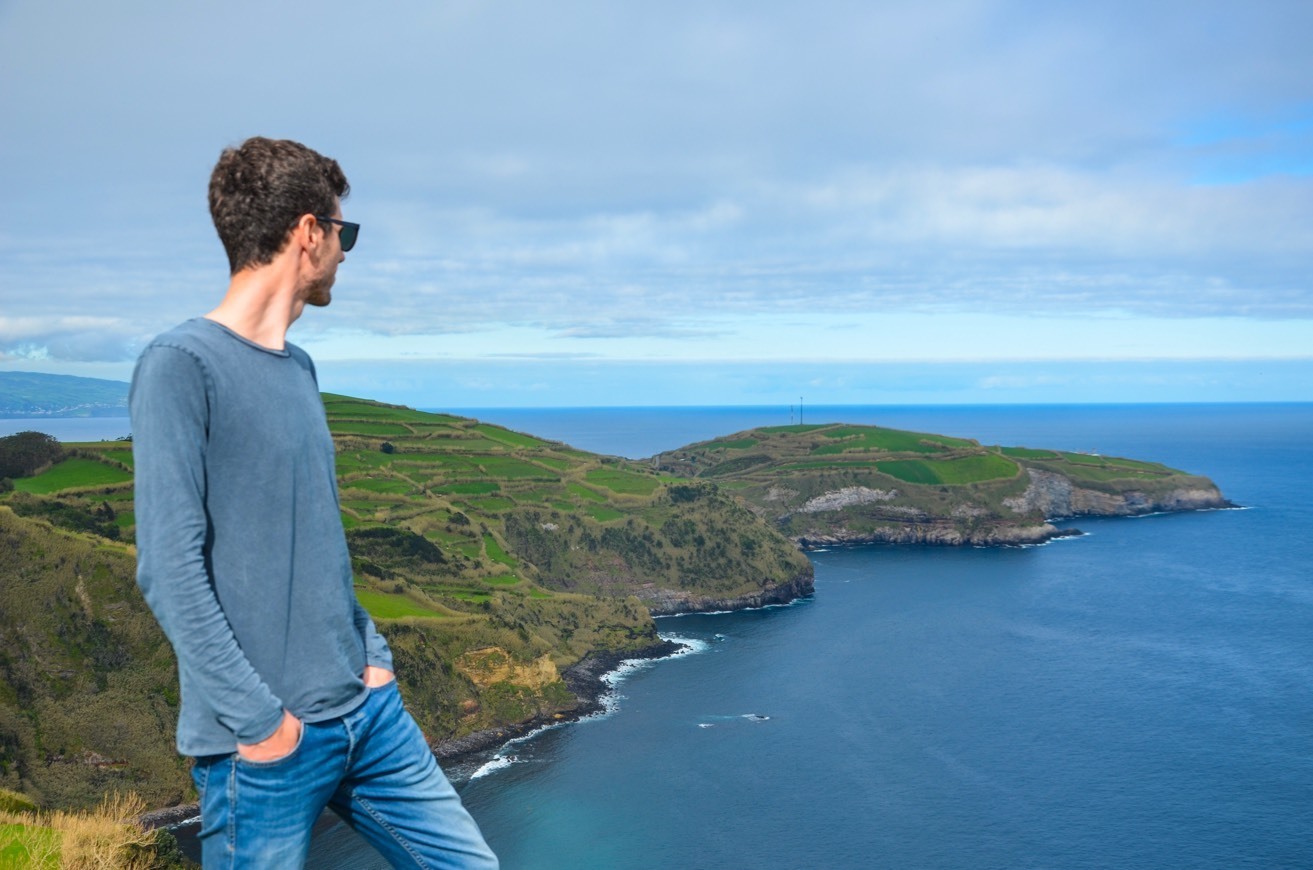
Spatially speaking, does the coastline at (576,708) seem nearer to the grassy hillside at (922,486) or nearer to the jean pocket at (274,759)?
the jean pocket at (274,759)

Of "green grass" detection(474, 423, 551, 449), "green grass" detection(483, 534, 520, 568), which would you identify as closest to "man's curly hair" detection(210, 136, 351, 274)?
"green grass" detection(483, 534, 520, 568)

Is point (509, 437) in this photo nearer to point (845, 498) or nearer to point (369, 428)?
point (369, 428)

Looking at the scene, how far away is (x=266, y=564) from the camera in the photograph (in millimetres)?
4094

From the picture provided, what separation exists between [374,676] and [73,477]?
→ 96.4 m

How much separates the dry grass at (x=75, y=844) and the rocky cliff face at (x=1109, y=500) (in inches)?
7097

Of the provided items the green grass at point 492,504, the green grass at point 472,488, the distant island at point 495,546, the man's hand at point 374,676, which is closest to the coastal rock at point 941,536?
the distant island at point 495,546

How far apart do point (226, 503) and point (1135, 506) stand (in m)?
200

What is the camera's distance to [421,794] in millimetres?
4594

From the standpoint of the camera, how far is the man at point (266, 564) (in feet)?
12.5

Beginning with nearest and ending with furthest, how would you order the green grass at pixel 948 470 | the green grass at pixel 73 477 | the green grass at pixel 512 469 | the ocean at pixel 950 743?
the ocean at pixel 950 743 < the green grass at pixel 73 477 < the green grass at pixel 512 469 < the green grass at pixel 948 470

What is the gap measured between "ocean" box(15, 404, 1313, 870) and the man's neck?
5217cm

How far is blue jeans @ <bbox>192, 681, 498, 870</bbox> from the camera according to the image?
4098 mm

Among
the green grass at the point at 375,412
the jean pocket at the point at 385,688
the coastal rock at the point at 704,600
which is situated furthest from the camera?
the green grass at the point at 375,412

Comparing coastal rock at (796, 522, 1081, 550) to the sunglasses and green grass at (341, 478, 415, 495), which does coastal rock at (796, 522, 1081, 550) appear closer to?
green grass at (341, 478, 415, 495)
